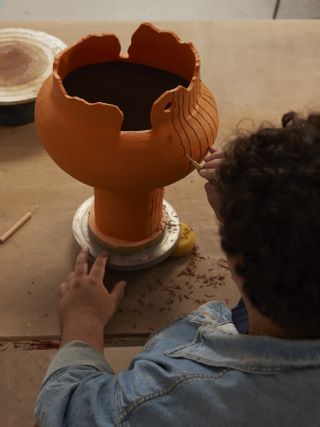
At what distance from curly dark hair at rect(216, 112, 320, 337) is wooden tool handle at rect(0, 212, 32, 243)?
440 millimetres

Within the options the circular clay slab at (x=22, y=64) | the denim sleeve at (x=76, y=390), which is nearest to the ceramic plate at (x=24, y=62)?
the circular clay slab at (x=22, y=64)

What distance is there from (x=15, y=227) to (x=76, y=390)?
0.33 metres

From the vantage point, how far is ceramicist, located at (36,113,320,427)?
1.84 feet

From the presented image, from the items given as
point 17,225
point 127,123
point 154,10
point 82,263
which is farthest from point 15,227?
point 154,10

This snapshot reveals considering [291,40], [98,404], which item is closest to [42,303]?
[98,404]

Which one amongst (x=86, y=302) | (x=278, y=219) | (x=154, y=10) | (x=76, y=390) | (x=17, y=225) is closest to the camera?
(x=278, y=219)

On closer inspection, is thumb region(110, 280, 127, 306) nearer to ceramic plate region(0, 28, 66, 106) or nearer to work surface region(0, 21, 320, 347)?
work surface region(0, 21, 320, 347)

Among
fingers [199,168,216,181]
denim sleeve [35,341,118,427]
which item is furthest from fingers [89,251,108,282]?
fingers [199,168,216,181]

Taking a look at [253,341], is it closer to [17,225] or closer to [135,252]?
[135,252]

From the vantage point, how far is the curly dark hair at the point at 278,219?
1.80 ft

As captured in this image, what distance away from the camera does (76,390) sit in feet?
2.38

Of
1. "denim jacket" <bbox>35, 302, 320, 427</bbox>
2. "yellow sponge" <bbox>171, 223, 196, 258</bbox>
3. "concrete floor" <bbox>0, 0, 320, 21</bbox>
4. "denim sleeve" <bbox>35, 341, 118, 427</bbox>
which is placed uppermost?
"denim jacket" <bbox>35, 302, 320, 427</bbox>

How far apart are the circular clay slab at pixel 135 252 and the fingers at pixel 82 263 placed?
1 cm

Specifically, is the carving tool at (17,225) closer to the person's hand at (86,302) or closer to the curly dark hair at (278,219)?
the person's hand at (86,302)
